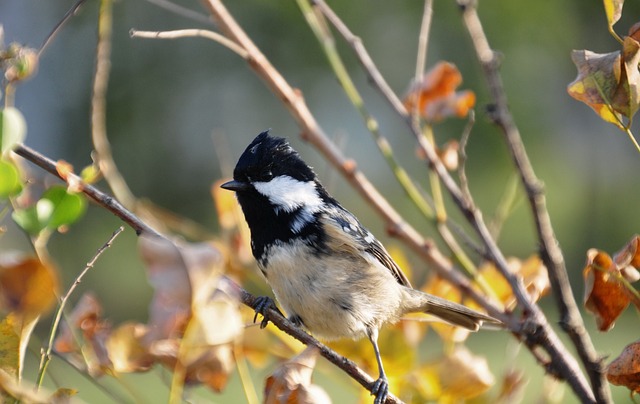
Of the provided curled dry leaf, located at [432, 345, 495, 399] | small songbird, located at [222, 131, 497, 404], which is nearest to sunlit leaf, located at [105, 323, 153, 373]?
curled dry leaf, located at [432, 345, 495, 399]

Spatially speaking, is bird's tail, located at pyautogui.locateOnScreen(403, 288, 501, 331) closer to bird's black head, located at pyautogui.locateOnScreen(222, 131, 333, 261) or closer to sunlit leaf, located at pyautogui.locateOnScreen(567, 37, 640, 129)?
bird's black head, located at pyautogui.locateOnScreen(222, 131, 333, 261)

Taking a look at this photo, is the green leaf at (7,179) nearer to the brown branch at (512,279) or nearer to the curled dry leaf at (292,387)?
the curled dry leaf at (292,387)

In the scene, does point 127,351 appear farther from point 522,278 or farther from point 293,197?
point 293,197

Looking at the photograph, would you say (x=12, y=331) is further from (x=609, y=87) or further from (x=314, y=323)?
(x=314, y=323)

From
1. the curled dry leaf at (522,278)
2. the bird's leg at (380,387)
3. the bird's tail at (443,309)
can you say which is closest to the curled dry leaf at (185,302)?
the bird's leg at (380,387)

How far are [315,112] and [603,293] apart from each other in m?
10.4

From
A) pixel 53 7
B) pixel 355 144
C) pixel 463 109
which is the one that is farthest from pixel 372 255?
pixel 53 7

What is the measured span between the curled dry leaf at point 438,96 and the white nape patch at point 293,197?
43 cm

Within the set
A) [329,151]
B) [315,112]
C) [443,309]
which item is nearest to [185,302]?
[329,151]

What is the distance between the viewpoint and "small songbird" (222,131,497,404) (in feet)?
5.28

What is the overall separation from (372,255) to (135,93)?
411 inches

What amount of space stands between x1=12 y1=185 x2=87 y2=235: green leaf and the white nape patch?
102cm

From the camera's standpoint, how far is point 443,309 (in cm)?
182

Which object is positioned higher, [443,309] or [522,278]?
[522,278]
